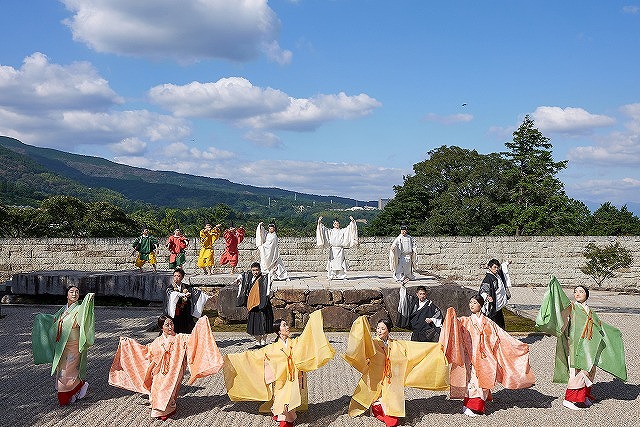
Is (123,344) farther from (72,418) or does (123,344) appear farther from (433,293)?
(433,293)

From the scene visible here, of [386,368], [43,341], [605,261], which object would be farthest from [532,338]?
[605,261]

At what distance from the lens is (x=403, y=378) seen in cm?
680

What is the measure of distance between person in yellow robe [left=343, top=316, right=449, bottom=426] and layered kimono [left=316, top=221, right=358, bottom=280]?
8.11m

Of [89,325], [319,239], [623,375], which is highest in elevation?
[319,239]

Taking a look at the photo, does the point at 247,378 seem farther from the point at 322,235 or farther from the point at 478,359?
the point at 322,235

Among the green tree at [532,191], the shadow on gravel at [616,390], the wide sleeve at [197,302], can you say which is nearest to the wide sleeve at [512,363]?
the shadow on gravel at [616,390]

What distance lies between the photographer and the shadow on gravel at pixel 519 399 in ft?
24.2

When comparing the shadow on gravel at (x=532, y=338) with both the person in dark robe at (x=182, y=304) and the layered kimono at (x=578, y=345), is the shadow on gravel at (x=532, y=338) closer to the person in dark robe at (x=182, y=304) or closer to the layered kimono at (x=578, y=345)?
the layered kimono at (x=578, y=345)

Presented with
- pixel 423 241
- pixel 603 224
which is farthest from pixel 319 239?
pixel 603 224

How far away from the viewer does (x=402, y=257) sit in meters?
14.5

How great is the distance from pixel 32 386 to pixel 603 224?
40.4m

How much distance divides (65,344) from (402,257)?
9.11m

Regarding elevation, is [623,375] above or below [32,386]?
above

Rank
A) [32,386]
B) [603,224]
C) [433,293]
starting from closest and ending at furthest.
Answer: [32,386] < [433,293] < [603,224]
